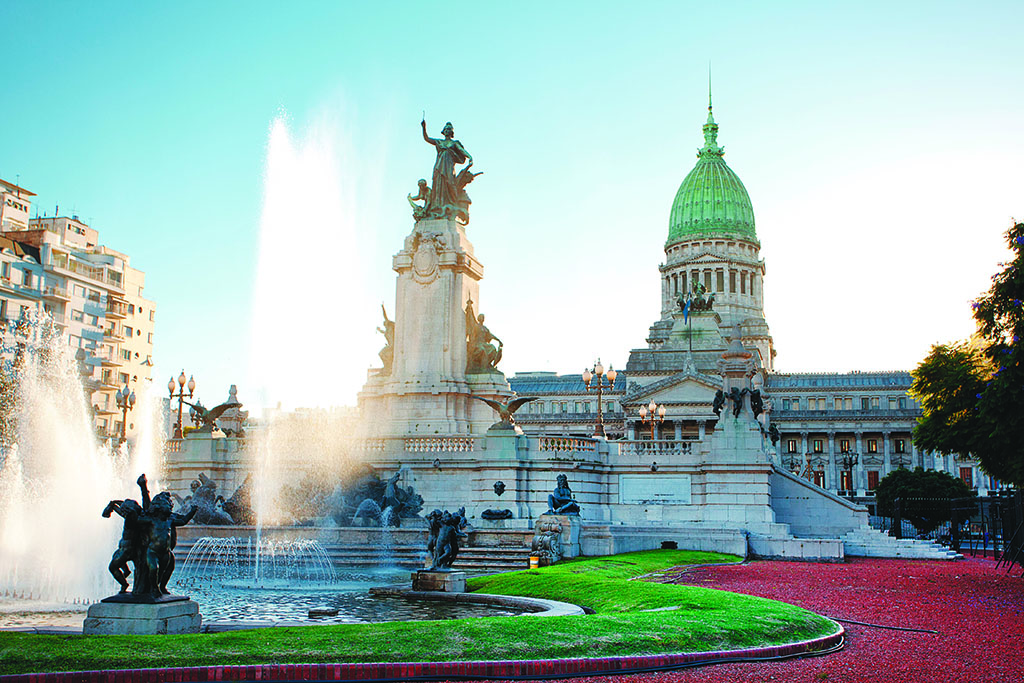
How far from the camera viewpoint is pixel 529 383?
131 meters

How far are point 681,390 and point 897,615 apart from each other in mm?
92515

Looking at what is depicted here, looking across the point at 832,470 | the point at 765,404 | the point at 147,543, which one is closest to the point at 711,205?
the point at 765,404

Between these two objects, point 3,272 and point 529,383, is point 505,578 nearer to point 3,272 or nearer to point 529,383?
point 3,272

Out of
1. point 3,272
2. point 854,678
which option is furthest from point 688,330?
point 854,678

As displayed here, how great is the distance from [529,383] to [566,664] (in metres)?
118

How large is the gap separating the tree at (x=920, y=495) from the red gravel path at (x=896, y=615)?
87.4ft

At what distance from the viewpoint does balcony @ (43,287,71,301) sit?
73875 mm

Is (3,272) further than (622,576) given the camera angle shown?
Yes

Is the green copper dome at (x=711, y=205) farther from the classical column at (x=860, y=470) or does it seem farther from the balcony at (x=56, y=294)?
the balcony at (x=56, y=294)

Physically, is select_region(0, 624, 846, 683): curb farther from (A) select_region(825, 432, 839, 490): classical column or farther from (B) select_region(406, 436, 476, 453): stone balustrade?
(A) select_region(825, 432, 839, 490): classical column

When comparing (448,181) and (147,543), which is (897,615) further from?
(448,181)

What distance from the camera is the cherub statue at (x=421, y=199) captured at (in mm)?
45531

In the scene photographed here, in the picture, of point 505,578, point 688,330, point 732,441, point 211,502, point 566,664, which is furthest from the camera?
Answer: point 688,330

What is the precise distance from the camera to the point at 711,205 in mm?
149500
